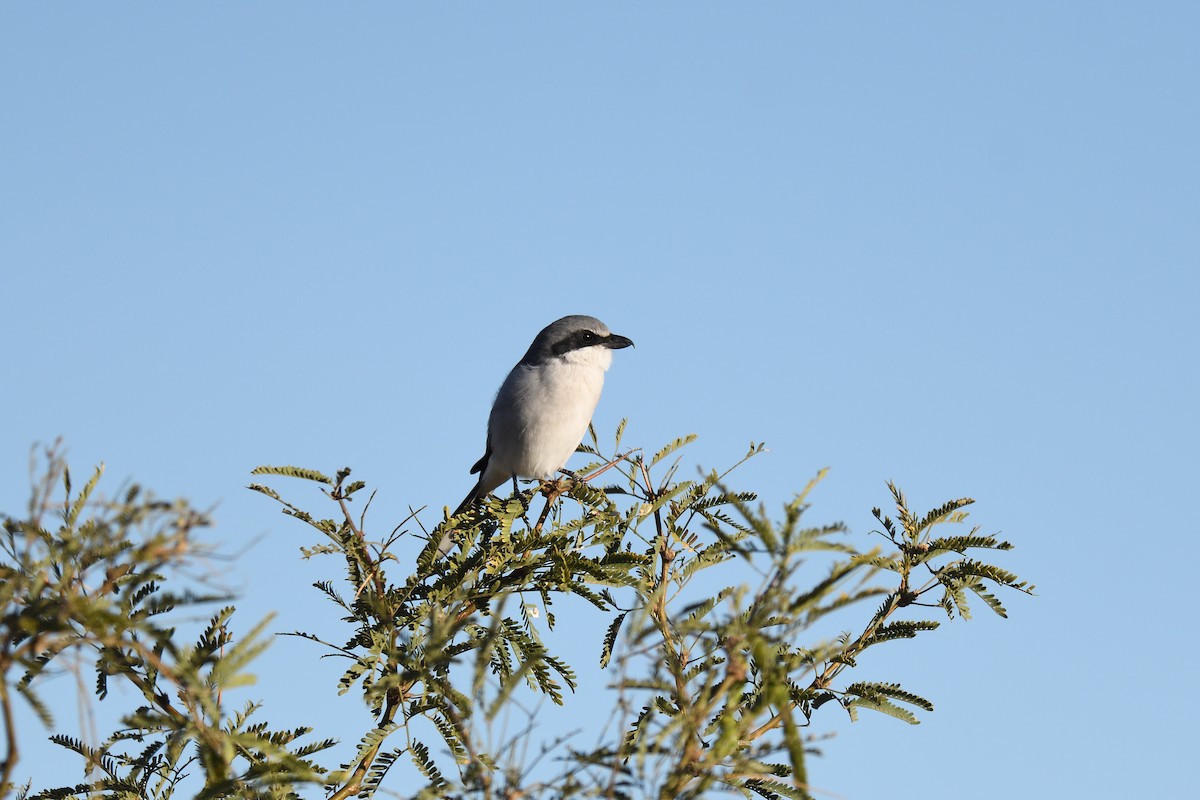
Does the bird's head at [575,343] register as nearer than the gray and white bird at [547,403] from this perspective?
No

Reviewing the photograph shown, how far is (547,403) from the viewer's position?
25.5 ft

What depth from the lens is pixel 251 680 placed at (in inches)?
63.2

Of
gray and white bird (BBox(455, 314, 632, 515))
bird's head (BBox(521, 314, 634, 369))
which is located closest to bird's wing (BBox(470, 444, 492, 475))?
gray and white bird (BBox(455, 314, 632, 515))

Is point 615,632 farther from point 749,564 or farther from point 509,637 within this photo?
point 749,564

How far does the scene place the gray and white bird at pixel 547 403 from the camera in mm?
7734

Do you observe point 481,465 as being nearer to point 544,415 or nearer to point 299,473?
point 544,415

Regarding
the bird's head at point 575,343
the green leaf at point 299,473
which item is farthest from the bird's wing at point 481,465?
the green leaf at point 299,473

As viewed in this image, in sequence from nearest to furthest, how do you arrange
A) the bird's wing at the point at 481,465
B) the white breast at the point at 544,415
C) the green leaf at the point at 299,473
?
the green leaf at the point at 299,473, the white breast at the point at 544,415, the bird's wing at the point at 481,465

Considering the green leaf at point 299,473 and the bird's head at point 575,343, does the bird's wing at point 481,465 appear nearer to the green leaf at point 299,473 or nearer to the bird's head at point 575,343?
the bird's head at point 575,343

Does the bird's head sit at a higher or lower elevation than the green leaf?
higher

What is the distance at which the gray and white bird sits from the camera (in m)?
7.73

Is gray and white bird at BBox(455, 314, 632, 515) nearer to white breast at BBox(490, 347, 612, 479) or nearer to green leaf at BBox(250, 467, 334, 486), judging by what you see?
white breast at BBox(490, 347, 612, 479)

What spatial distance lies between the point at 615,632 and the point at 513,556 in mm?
397

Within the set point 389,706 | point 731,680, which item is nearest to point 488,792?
point 731,680
